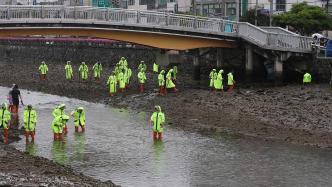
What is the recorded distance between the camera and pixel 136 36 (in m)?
45.7

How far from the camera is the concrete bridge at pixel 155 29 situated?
4169 centimetres

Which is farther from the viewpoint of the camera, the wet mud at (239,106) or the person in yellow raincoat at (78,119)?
the wet mud at (239,106)

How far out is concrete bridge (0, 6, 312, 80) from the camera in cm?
4169

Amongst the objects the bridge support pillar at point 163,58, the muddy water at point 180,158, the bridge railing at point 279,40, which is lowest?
the muddy water at point 180,158

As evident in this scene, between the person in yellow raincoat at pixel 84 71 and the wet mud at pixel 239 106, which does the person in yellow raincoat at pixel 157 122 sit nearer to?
the wet mud at pixel 239 106

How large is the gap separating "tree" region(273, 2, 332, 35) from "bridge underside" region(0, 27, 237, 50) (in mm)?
10190

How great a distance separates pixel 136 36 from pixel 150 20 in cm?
177

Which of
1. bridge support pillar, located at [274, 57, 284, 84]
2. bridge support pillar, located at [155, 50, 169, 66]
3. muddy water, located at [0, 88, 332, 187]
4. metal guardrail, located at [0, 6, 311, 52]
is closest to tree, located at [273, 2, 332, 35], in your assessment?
metal guardrail, located at [0, 6, 311, 52]

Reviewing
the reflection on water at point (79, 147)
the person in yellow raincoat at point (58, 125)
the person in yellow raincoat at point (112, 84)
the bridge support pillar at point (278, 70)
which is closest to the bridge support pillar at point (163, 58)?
the person in yellow raincoat at point (112, 84)

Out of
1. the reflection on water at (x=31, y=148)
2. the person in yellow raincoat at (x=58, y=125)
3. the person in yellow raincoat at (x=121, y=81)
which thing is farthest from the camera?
the person in yellow raincoat at (x=121, y=81)

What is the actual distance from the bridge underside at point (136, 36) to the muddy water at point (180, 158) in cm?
1174

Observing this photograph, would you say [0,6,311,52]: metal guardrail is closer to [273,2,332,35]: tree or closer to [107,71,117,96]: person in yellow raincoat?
[107,71,117,96]: person in yellow raincoat

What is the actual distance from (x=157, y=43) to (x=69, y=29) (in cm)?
662

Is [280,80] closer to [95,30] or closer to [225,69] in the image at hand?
[225,69]
